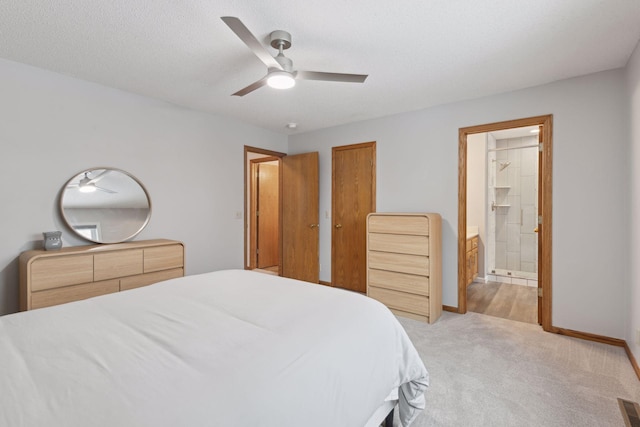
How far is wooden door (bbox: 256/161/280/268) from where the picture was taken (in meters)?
5.71

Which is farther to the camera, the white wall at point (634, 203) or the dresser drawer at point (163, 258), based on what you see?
the dresser drawer at point (163, 258)

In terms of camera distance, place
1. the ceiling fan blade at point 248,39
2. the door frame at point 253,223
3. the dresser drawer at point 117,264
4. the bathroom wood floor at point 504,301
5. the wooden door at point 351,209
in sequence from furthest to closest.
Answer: the door frame at point 253,223
the wooden door at point 351,209
the bathroom wood floor at point 504,301
the dresser drawer at point 117,264
the ceiling fan blade at point 248,39

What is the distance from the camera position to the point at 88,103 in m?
2.81

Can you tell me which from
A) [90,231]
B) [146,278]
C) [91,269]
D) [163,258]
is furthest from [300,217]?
[91,269]

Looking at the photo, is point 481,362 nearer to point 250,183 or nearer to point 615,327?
point 615,327

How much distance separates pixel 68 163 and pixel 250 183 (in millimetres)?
3079

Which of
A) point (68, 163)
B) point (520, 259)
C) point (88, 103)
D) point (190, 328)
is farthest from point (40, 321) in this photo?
point (520, 259)

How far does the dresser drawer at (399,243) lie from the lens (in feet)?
10.3

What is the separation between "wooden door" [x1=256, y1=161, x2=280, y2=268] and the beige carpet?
3485 millimetres

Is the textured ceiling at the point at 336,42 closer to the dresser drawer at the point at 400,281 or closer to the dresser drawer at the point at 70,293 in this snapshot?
the dresser drawer at the point at 70,293

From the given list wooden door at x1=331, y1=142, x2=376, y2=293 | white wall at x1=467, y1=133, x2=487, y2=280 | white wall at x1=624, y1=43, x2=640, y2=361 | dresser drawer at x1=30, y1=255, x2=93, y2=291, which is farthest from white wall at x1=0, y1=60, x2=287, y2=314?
white wall at x1=624, y1=43, x2=640, y2=361

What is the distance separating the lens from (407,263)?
3.23m

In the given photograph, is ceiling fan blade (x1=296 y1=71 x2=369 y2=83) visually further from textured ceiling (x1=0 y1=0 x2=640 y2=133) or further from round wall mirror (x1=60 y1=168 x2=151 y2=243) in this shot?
round wall mirror (x1=60 y1=168 x2=151 y2=243)

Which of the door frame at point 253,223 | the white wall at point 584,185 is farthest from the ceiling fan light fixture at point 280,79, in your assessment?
the door frame at point 253,223
